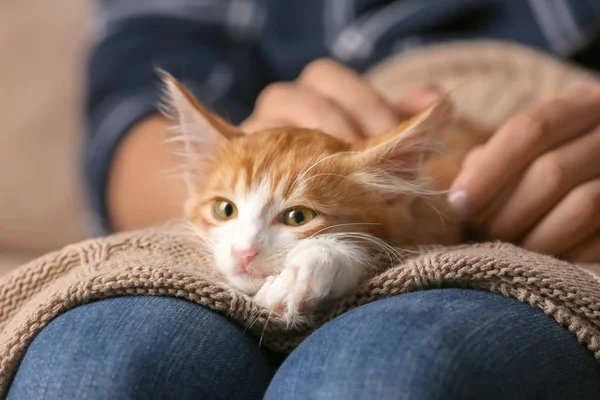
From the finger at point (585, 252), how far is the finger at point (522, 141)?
0.14m

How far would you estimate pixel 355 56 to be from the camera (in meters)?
1.55

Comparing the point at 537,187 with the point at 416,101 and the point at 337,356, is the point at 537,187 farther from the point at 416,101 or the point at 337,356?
the point at 337,356

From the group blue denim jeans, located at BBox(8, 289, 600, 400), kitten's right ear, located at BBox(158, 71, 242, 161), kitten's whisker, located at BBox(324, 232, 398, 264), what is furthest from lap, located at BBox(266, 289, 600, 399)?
kitten's right ear, located at BBox(158, 71, 242, 161)

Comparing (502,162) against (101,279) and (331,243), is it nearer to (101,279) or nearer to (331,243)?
(331,243)

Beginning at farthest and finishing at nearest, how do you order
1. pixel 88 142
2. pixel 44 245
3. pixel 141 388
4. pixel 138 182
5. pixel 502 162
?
1. pixel 44 245
2. pixel 88 142
3. pixel 138 182
4. pixel 502 162
5. pixel 141 388

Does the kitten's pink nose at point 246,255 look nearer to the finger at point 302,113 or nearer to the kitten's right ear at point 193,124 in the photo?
the kitten's right ear at point 193,124

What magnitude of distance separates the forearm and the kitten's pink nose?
53 cm

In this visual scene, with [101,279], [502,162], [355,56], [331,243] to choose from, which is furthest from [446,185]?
[355,56]

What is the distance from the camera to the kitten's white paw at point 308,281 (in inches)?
27.8

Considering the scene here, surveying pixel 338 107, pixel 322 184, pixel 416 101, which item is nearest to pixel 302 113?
pixel 338 107

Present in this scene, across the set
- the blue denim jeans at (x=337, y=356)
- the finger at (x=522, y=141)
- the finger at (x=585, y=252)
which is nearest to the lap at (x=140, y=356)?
the blue denim jeans at (x=337, y=356)

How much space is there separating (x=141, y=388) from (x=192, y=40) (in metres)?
1.12

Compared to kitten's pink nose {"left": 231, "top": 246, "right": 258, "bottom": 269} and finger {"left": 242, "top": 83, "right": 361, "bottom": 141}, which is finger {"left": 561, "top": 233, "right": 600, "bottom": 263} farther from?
kitten's pink nose {"left": 231, "top": 246, "right": 258, "bottom": 269}

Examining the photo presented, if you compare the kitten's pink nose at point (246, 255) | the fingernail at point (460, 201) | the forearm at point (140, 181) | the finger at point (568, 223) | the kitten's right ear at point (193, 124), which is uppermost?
the kitten's right ear at point (193, 124)
